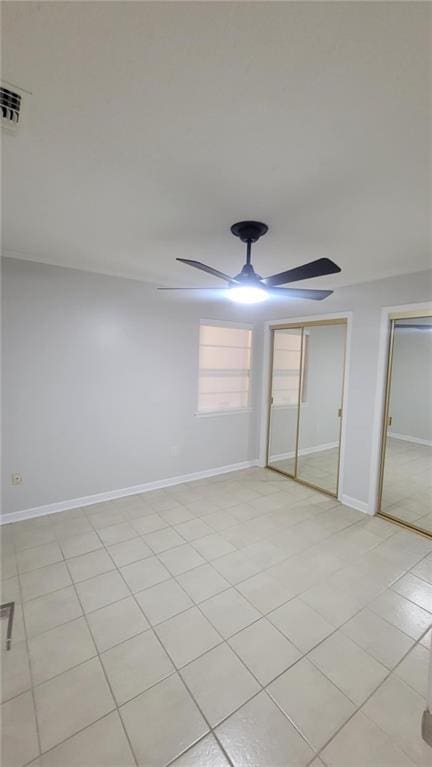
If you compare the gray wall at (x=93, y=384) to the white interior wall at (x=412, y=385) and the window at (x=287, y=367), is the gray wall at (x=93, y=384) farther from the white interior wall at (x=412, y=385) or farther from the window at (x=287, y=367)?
the white interior wall at (x=412, y=385)

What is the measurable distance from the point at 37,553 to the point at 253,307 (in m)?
3.83

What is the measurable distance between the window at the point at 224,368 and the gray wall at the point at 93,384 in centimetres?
17

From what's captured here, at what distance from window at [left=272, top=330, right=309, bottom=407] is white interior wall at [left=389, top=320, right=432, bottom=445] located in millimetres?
1378

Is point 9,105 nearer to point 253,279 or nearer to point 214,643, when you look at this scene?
point 253,279

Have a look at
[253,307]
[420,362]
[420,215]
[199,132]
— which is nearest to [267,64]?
[199,132]

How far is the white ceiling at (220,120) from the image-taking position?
2.99 feet

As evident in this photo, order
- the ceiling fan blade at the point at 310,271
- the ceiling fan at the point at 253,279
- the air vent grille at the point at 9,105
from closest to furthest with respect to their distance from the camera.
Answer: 1. the air vent grille at the point at 9,105
2. the ceiling fan blade at the point at 310,271
3. the ceiling fan at the point at 253,279

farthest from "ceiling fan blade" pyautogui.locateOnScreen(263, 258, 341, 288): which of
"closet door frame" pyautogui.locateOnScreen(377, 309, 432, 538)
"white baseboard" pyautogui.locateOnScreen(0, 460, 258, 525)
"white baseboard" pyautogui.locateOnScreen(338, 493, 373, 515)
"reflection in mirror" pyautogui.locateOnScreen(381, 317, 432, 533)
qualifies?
"white baseboard" pyautogui.locateOnScreen(0, 460, 258, 525)

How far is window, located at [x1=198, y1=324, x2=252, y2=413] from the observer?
14.1 feet

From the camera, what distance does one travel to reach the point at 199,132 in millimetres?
1347

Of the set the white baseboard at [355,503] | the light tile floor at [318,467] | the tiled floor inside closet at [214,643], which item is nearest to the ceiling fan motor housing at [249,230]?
the tiled floor inside closet at [214,643]

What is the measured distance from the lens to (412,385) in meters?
3.60

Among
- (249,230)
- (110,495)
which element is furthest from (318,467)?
(249,230)

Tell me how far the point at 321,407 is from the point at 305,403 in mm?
236
